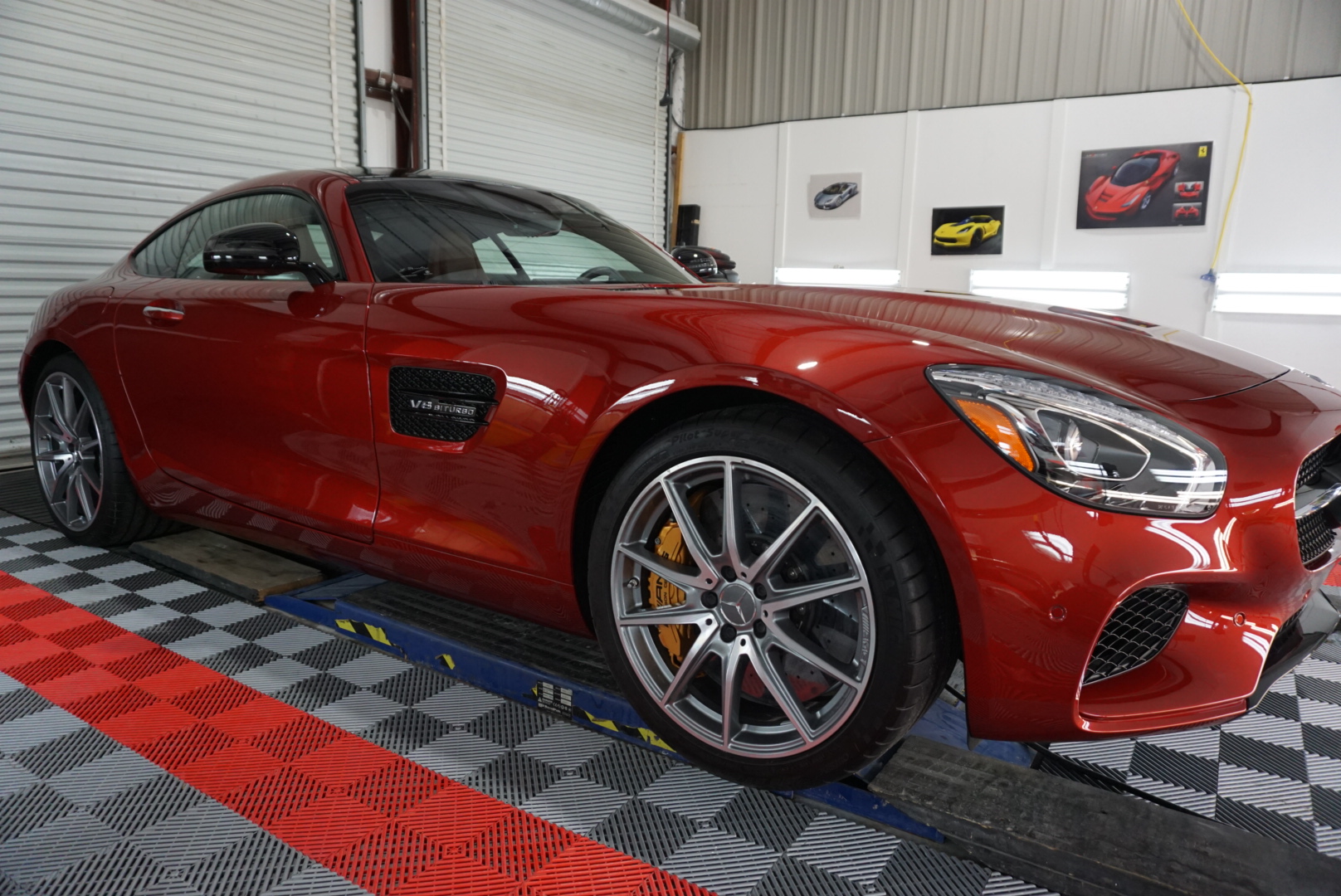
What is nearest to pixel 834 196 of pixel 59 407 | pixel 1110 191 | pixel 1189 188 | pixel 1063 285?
pixel 1063 285

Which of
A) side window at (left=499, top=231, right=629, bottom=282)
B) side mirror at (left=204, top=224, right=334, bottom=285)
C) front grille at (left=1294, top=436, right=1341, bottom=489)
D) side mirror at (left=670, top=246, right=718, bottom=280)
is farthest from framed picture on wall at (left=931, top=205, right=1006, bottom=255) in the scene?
side mirror at (left=204, top=224, right=334, bottom=285)

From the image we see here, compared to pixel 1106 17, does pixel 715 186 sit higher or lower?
lower

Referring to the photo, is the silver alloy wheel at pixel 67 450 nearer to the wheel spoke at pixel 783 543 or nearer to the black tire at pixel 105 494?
the black tire at pixel 105 494

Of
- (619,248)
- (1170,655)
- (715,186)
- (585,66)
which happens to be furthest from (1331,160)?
(1170,655)

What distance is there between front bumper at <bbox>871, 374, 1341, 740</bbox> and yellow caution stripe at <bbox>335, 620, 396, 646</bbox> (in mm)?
1345

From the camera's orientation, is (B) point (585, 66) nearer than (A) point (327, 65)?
No

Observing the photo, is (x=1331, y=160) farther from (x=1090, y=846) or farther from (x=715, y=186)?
(x=1090, y=846)

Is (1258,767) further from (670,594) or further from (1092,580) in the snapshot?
(670,594)

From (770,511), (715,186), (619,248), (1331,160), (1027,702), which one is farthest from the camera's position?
(715,186)

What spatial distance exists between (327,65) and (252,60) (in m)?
0.57

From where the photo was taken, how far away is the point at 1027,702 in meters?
1.19

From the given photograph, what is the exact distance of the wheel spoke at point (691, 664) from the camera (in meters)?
1.40

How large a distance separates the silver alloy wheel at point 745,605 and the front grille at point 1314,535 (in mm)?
663

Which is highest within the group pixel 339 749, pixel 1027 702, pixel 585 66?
pixel 585 66
